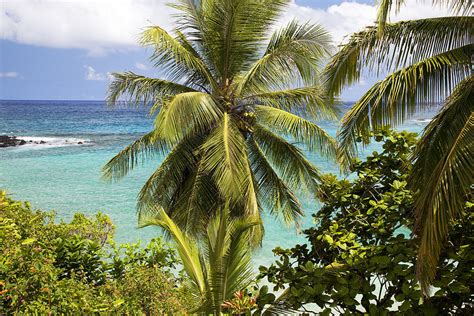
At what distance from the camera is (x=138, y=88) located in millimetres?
9305

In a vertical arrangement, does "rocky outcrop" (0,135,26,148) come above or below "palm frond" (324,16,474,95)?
below

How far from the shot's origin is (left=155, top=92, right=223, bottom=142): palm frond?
736 cm

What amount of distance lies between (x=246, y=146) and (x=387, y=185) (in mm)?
4054

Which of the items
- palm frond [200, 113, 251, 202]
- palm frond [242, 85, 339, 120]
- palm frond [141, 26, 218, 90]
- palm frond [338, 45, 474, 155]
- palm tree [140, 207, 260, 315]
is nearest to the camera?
palm frond [338, 45, 474, 155]

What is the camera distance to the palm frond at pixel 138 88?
30.3ft

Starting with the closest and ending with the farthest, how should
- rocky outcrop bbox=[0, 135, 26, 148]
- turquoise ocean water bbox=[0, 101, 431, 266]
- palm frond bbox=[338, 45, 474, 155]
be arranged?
palm frond bbox=[338, 45, 474, 155], turquoise ocean water bbox=[0, 101, 431, 266], rocky outcrop bbox=[0, 135, 26, 148]

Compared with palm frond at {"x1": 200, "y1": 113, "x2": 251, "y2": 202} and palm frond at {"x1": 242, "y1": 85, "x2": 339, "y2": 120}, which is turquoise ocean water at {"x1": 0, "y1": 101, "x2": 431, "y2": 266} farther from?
palm frond at {"x1": 242, "y1": 85, "x2": 339, "y2": 120}

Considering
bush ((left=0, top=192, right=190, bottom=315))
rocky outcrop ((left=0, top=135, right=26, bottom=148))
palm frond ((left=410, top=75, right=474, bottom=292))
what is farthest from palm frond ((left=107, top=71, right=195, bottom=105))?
rocky outcrop ((left=0, top=135, right=26, bottom=148))

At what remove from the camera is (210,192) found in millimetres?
8953

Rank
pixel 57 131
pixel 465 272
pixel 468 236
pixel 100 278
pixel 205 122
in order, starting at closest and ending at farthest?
pixel 465 272
pixel 468 236
pixel 100 278
pixel 205 122
pixel 57 131

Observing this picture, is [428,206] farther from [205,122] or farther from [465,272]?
[205,122]

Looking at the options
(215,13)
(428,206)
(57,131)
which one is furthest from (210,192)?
(57,131)

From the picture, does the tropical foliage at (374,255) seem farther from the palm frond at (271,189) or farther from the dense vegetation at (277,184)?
the palm frond at (271,189)

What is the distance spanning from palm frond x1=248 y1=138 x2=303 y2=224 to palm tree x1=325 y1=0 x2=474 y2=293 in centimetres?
395
